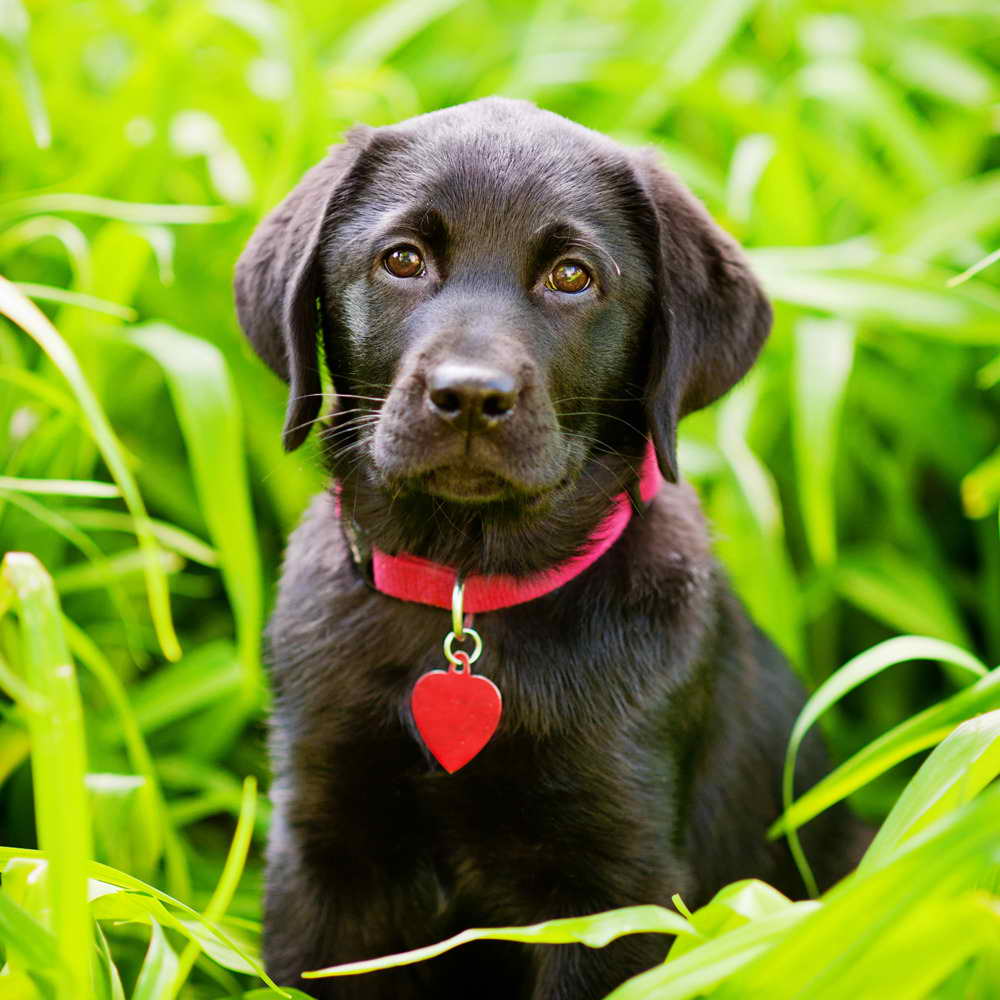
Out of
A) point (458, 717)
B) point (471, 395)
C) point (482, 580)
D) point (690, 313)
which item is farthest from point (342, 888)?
point (690, 313)

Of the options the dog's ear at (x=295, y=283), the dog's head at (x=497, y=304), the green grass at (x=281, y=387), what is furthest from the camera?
the green grass at (x=281, y=387)

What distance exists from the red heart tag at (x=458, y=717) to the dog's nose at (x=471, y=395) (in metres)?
0.42

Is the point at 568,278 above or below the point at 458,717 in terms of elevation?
above

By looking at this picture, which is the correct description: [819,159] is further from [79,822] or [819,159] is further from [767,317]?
[79,822]

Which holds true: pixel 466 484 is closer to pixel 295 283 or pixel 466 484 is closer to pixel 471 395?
pixel 471 395

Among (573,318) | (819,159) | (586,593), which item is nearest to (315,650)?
(586,593)

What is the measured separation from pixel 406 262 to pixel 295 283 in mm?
199

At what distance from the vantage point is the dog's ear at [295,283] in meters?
2.23

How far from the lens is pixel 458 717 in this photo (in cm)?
206

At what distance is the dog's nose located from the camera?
189 centimetres

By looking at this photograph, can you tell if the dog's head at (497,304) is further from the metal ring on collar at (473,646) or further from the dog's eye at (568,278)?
the metal ring on collar at (473,646)

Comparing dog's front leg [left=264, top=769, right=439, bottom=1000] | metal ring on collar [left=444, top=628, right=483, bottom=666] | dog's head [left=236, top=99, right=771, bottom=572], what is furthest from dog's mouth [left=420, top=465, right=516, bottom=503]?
dog's front leg [left=264, top=769, right=439, bottom=1000]

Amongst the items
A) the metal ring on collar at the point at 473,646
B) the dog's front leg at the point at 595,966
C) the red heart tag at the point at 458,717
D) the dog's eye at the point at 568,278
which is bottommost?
the dog's front leg at the point at 595,966

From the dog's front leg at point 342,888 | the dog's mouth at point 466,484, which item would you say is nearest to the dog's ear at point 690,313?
the dog's mouth at point 466,484
